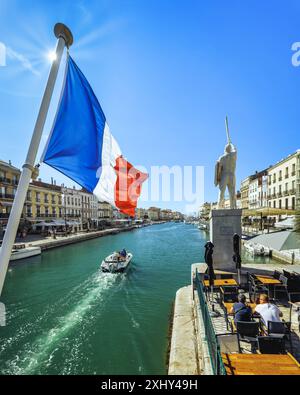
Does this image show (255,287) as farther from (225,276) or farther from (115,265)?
(115,265)

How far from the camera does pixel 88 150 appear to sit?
4395mm

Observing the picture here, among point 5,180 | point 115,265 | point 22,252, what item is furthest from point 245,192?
point 22,252

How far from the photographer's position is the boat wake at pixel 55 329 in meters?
7.75

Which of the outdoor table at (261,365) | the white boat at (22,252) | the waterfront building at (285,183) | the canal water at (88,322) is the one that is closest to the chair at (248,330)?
the outdoor table at (261,365)

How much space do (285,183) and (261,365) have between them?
1909 inches

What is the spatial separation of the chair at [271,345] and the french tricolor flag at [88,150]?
3.40 m

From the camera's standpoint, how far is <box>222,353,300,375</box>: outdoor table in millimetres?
3785

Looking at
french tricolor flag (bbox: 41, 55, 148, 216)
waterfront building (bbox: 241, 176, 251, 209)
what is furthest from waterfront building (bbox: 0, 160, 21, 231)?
waterfront building (bbox: 241, 176, 251, 209)

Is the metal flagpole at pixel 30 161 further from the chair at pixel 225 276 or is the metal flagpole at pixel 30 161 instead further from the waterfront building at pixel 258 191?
the waterfront building at pixel 258 191

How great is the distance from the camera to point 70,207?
231ft

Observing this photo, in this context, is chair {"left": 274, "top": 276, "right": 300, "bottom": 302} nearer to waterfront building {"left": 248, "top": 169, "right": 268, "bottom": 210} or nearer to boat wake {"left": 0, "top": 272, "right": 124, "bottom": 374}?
boat wake {"left": 0, "top": 272, "right": 124, "bottom": 374}

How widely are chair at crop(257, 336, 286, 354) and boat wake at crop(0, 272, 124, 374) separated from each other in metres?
6.75

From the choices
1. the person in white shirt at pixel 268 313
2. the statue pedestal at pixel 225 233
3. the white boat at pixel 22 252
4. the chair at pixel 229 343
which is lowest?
the white boat at pixel 22 252
